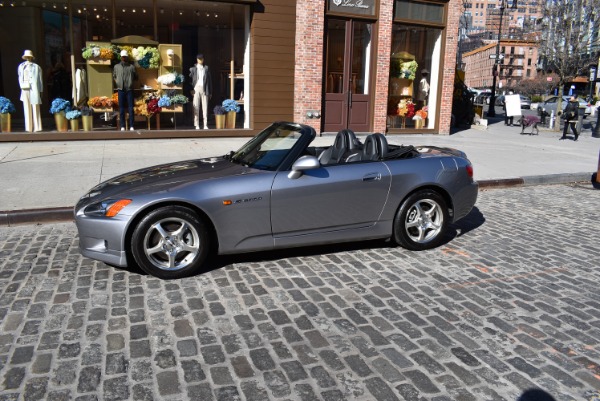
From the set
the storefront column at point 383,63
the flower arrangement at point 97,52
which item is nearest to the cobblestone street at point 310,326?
the flower arrangement at point 97,52

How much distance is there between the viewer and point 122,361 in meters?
3.35

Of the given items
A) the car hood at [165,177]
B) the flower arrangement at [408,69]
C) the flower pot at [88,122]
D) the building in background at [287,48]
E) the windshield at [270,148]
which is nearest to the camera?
the car hood at [165,177]

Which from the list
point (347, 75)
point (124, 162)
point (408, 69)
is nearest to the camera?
point (124, 162)

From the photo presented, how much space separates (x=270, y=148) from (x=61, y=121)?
9975mm

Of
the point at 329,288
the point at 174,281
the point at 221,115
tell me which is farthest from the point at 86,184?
the point at 221,115

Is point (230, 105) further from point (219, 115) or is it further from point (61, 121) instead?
point (61, 121)

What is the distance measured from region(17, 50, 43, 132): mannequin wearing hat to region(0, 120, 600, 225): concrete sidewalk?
0.84 m

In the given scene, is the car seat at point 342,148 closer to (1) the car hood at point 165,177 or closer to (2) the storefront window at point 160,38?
(1) the car hood at point 165,177

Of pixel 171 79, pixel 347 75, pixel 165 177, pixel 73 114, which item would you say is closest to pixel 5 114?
pixel 73 114

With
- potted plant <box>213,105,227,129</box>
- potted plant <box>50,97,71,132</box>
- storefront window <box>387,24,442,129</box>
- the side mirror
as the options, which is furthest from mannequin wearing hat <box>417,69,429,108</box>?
the side mirror

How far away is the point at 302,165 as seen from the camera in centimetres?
501

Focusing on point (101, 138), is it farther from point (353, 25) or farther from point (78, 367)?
point (78, 367)

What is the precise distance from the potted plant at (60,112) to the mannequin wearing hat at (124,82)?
1346mm

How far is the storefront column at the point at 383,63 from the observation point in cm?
1614
